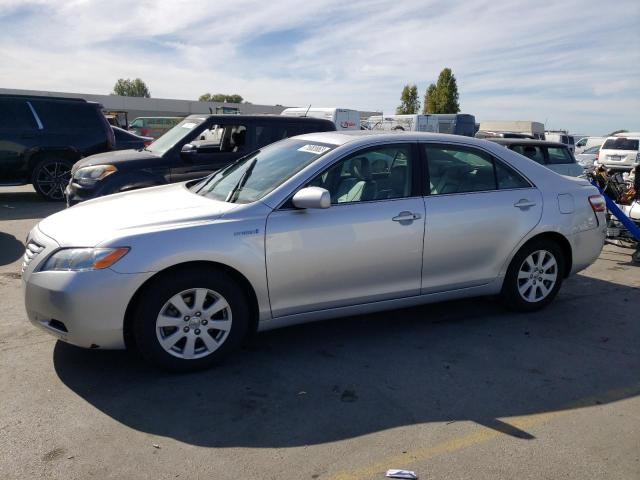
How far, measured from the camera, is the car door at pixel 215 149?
7957mm

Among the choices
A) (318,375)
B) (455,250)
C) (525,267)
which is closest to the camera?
(318,375)

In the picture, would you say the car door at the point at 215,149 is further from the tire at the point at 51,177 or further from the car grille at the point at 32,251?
the tire at the point at 51,177

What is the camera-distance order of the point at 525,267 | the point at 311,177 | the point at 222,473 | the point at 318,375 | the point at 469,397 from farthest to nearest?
the point at 525,267 → the point at 311,177 → the point at 318,375 → the point at 469,397 → the point at 222,473

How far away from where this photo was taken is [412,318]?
5156 millimetres

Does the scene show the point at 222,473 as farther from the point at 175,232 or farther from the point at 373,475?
the point at 175,232

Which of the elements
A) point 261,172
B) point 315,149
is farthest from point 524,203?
point 261,172

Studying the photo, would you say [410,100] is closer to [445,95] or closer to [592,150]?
[445,95]

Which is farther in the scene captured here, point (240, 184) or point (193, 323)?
point (240, 184)

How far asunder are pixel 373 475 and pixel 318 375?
3.72 feet

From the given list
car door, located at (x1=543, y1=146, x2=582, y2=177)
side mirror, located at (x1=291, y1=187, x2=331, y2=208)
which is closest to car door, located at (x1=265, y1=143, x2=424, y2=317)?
side mirror, located at (x1=291, y1=187, x2=331, y2=208)

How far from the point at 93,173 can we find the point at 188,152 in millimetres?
1307

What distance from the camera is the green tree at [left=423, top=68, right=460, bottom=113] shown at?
5422 centimetres

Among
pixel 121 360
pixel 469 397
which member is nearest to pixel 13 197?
pixel 121 360

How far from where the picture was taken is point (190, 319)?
3.83 metres
